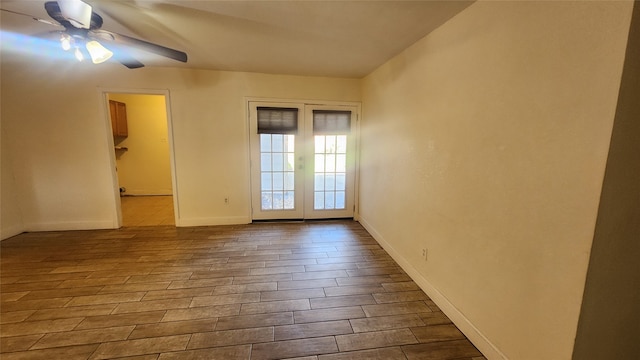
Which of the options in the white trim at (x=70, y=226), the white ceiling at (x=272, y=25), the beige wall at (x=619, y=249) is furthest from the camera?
the white trim at (x=70, y=226)

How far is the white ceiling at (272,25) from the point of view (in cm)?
195

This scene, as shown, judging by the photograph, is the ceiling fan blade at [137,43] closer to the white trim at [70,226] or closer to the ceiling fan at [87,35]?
the ceiling fan at [87,35]

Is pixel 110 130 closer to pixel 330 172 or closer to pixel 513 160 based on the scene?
pixel 330 172

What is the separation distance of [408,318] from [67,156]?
16.3 feet

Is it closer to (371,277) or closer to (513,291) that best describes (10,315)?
(371,277)

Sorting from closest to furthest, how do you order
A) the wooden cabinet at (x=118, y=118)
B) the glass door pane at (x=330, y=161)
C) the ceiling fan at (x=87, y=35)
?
the ceiling fan at (x=87, y=35) → the glass door pane at (x=330, y=161) → the wooden cabinet at (x=118, y=118)

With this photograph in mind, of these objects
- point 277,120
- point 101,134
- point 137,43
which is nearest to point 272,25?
point 137,43

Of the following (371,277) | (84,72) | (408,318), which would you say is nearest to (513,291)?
(408,318)

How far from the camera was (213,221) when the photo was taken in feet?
14.2

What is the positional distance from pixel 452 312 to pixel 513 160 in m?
1.29

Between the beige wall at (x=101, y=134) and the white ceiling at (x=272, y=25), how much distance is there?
0.67 meters

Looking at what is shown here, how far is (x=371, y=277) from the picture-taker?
2.72 metres

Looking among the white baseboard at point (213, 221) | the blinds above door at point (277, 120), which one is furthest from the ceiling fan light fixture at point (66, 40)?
the white baseboard at point (213, 221)

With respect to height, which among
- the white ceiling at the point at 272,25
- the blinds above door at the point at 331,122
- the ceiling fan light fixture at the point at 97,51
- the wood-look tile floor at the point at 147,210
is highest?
the white ceiling at the point at 272,25
